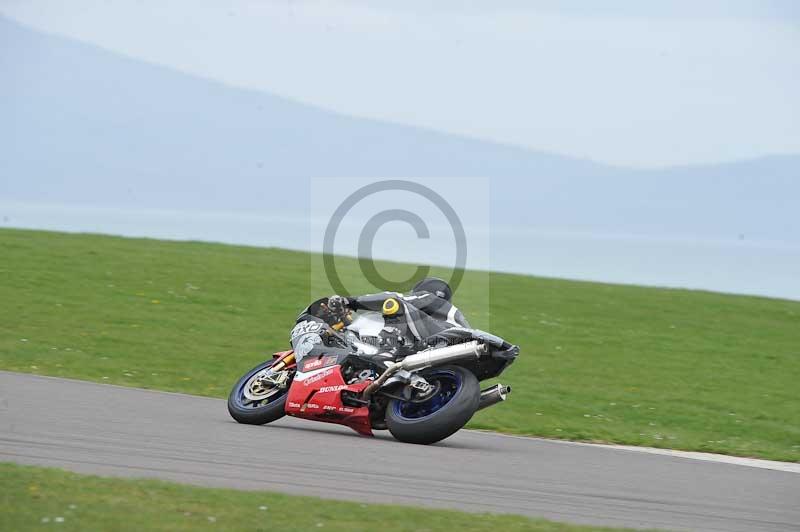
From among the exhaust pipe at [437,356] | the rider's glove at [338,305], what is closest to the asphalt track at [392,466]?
the exhaust pipe at [437,356]

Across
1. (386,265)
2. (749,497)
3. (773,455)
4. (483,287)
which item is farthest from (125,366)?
(386,265)

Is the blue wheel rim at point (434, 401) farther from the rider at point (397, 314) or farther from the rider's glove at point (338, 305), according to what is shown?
the rider's glove at point (338, 305)

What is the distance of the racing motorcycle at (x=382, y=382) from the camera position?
10602mm

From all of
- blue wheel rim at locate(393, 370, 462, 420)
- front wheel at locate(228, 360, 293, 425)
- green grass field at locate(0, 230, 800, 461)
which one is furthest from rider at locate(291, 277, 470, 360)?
green grass field at locate(0, 230, 800, 461)

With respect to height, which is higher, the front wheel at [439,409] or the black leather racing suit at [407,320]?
the black leather racing suit at [407,320]

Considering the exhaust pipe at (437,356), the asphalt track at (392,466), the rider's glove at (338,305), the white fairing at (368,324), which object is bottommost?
the asphalt track at (392,466)

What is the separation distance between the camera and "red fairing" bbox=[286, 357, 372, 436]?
11039mm

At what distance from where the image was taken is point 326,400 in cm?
1109

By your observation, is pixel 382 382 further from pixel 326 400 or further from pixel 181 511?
pixel 181 511

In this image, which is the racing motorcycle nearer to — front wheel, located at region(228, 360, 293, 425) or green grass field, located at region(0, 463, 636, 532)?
front wheel, located at region(228, 360, 293, 425)

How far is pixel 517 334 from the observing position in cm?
2262

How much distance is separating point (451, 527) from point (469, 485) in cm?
165

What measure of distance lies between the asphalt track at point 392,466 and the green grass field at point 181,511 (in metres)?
0.40

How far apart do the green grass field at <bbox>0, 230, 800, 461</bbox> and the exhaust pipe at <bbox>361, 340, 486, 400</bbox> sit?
289 centimetres
